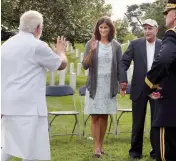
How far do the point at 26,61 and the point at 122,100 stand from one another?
33.6ft

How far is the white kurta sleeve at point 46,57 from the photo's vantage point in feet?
18.8

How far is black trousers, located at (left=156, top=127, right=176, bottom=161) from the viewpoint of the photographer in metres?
4.98

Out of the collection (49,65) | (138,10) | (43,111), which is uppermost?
(49,65)

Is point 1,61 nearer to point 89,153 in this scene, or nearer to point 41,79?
point 41,79

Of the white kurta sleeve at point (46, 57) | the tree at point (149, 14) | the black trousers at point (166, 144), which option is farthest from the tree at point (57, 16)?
the black trousers at point (166, 144)

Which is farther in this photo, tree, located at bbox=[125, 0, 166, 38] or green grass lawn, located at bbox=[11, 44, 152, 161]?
tree, located at bbox=[125, 0, 166, 38]

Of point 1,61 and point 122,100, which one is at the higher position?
point 1,61

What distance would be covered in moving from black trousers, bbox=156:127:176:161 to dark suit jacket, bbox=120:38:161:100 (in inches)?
100

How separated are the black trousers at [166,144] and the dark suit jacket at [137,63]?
2.54 m

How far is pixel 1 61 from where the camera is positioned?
579 centimetres

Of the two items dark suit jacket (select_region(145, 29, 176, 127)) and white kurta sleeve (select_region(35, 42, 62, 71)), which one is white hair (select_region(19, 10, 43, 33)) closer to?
white kurta sleeve (select_region(35, 42, 62, 71))

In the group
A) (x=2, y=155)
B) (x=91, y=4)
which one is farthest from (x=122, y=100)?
(x=2, y=155)

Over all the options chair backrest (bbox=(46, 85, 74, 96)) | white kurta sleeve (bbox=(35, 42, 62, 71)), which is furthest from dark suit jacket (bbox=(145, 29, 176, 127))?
chair backrest (bbox=(46, 85, 74, 96))

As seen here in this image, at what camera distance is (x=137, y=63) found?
302 inches
